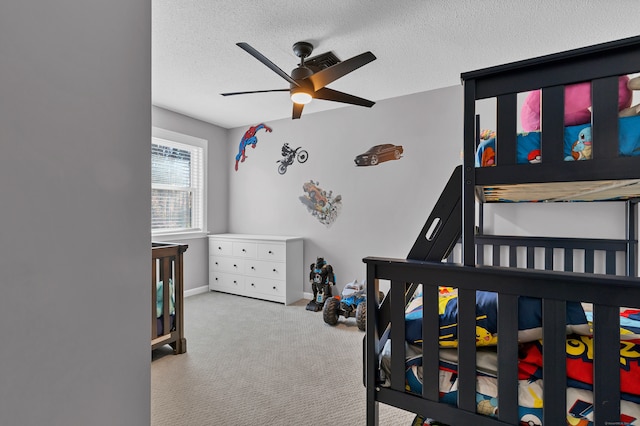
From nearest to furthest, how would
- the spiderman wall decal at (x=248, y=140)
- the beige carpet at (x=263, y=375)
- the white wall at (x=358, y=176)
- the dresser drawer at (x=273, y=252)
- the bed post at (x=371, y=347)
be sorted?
the bed post at (x=371, y=347), the beige carpet at (x=263, y=375), the white wall at (x=358, y=176), the dresser drawer at (x=273, y=252), the spiderman wall decal at (x=248, y=140)

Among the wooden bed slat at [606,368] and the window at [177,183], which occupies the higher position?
the window at [177,183]

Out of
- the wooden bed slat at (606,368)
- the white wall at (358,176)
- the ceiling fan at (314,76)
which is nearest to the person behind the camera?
the wooden bed slat at (606,368)

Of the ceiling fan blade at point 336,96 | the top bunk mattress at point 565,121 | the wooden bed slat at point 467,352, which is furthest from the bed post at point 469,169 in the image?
the ceiling fan blade at point 336,96

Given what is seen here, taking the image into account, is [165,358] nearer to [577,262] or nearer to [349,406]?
[349,406]

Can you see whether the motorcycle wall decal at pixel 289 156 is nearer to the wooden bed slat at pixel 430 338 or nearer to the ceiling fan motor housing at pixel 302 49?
the ceiling fan motor housing at pixel 302 49

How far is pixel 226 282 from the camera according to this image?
4160 millimetres

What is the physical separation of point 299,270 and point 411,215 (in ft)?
4.98

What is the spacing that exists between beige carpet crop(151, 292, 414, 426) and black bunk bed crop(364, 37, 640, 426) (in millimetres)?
664

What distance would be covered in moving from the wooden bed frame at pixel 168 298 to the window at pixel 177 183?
1.48 meters

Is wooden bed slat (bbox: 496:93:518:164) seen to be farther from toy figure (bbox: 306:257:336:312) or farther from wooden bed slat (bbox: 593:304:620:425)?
toy figure (bbox: 306:257:336:312)

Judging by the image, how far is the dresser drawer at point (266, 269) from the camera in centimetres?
370

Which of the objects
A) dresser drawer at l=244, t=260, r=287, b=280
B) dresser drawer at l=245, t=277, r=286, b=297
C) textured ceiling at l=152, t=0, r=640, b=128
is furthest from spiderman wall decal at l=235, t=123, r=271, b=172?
dresser drawer at l=245, t=277, r=286, b=297
